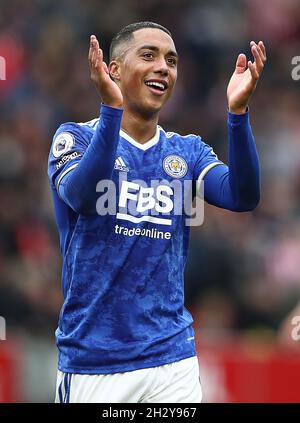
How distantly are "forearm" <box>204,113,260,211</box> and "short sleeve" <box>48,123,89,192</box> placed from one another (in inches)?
28.2

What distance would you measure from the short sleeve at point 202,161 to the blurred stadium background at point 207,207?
3189mm

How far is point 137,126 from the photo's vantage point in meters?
5.46

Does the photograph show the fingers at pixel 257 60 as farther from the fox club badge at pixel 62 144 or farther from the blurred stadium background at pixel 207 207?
the blurred stadium background at pixel 207 207

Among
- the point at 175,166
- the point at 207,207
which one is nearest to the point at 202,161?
the point at 175,166

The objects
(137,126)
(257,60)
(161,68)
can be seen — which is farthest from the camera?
(137,126)

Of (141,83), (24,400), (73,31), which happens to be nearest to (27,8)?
(73,31)

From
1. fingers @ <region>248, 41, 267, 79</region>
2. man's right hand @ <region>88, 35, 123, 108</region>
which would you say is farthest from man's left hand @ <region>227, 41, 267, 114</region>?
man's right hand @ <region>88, 35, 123, 108</region>

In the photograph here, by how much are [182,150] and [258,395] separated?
3400mm

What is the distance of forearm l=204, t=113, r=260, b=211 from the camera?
5117 mm

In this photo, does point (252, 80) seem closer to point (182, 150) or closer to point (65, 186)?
point (182, 150)

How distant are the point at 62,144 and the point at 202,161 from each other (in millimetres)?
740

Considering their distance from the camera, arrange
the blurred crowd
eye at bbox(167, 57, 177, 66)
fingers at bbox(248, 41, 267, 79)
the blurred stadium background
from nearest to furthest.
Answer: fingers at bbox(248, 41, 267, 79)
eye at bbox(167, 57, 177, 66)
the blurred stadium background
the blurred crowd

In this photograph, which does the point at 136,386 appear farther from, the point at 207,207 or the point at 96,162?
the point at 207,207

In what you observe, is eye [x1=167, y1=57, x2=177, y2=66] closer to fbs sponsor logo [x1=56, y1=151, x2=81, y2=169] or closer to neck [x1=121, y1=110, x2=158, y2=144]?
neck [x1=121, y1=110, x2=158, y2=144]
